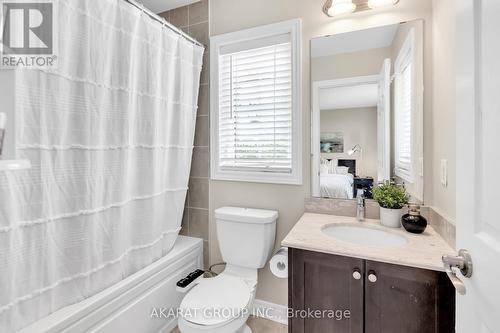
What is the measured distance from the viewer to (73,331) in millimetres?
1143

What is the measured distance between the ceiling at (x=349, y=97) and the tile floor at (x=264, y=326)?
5.22ft

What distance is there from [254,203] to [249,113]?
2.32 ft

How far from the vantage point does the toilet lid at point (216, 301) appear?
50.4 inches

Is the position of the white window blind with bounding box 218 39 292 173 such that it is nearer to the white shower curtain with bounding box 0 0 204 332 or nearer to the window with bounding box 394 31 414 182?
the white shower curtain with bounding box 0 0 204 332

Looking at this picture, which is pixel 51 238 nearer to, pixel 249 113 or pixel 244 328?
pixel 244 328

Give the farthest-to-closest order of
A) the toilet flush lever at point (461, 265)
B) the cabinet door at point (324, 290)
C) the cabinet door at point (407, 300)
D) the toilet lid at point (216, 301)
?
the toilet lid at point (216, 301) < the cabinet door at point (324, 290) < the cabinet door at point (407, 300) < the toilet flush lever at point (461, 265)

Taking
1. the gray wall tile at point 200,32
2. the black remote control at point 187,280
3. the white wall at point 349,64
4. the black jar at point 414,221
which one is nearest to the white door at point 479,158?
the black jar at point 414,221

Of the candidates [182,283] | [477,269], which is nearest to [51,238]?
[182,283]

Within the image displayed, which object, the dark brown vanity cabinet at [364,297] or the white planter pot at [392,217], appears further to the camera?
the white planter pot at [392,217]

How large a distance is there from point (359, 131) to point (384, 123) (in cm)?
15

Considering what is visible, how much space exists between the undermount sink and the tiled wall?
1050mm

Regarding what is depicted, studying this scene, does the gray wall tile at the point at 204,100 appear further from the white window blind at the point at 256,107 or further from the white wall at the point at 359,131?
the white wall at the point at 359,131

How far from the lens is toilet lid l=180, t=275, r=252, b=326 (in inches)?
50.4

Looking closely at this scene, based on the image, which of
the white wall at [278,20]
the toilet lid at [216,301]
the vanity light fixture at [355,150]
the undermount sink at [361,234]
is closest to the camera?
the toilet lid at [216,301]
